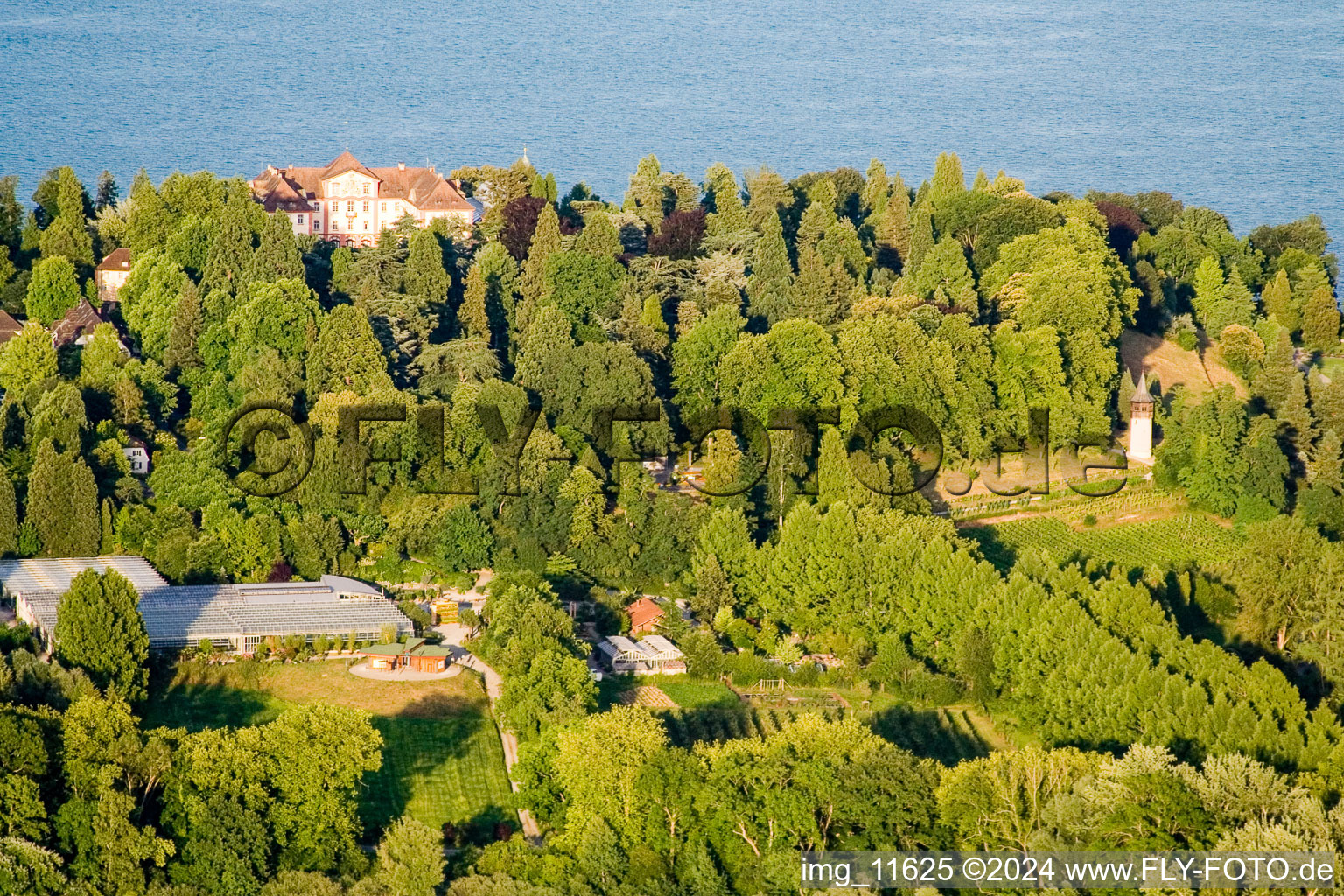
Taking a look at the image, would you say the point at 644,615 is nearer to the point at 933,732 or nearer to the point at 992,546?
the point at 933,732

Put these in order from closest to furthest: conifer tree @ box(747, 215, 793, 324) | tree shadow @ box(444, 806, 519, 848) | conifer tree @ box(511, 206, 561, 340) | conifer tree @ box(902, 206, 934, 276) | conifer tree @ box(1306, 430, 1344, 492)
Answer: tree shadow @ box(444, 806, 519, 848) → conifer tree @ box(1306, 430, 1344, 492) → conifer tree @ box(511, 206, 561, 340) → conifer tree @ box(747, 215, 793, 324) → conifer tree @ box(902, 206, 934, 276)

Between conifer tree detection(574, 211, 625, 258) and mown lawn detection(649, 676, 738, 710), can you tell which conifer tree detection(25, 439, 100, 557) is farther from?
conifer tree detection(574, 211, 625, 258)

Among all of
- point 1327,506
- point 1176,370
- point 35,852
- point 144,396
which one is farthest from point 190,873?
point 1176,370

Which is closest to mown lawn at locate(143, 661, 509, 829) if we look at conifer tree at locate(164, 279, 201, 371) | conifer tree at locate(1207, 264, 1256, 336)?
conifer tree at locate(164, 279, 201, 371)

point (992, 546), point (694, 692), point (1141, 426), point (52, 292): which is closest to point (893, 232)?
point (1141, 426)

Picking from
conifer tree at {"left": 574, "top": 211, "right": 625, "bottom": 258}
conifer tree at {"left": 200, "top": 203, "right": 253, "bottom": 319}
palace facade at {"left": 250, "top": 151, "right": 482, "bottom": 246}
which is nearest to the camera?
conifer tree at {"left": 200, "top": 203, "right": 253, "bottom": 319}

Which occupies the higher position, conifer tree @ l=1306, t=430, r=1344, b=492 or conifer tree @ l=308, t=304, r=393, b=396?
conifer tree @ l=308, t=304, r=393, b=396

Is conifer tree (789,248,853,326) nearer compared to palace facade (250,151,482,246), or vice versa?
conifer tree (789,248,853,326)
